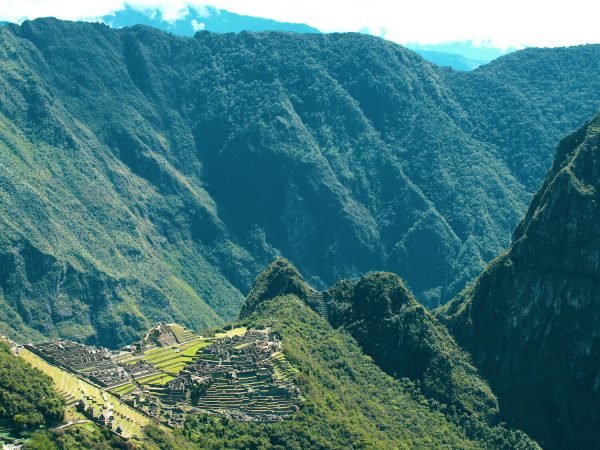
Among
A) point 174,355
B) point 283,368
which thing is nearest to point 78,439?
point 283,368

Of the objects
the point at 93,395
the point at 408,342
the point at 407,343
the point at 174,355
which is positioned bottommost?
the point at 407,343

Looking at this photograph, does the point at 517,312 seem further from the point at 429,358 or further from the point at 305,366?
the point at 305,366

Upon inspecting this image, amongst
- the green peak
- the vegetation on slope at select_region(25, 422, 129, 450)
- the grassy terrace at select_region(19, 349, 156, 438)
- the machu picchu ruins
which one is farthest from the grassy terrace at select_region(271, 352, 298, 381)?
the green peak

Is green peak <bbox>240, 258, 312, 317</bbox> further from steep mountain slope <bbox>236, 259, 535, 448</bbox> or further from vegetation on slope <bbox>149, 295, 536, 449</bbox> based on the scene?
vegetation on slope <bbox>149, 295, 536, 449</bbox>

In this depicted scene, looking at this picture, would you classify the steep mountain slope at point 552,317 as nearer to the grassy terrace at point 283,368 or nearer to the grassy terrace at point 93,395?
the grassy terrace at point 283,368

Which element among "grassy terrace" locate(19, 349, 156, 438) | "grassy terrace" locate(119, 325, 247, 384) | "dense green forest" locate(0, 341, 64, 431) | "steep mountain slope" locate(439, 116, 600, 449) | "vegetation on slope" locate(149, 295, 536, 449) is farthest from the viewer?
"steep mountain slope" locate(439, 116, 600, 449)

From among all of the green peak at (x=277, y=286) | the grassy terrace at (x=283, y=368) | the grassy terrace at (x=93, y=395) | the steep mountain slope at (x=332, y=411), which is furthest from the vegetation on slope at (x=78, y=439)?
the green peak at (x=277, y=286)

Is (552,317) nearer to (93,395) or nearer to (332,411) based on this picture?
(332,411)
